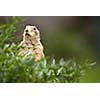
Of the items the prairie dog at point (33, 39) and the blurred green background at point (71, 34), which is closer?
the prairie dog at point (33, 39)

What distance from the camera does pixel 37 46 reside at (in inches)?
82.7

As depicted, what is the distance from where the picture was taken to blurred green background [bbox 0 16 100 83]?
7.15 ft

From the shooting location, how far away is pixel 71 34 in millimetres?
2209

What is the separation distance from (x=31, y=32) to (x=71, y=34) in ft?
0.97

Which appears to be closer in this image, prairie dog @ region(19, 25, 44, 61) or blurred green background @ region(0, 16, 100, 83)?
prairie dog @ region(19, 25, 44, 61)

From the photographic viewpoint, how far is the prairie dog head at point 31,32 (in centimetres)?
211

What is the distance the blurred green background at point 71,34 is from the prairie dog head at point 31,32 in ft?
0.12

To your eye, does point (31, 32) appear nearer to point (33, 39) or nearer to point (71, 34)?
point (33, 39)

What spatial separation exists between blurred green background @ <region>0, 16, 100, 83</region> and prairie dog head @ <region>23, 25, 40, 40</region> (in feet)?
0.12

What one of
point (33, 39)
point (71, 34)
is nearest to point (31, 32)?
point (33, 39)

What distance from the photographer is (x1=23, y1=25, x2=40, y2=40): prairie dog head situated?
2107 mm

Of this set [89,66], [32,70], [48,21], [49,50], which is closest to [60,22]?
[48,21]
